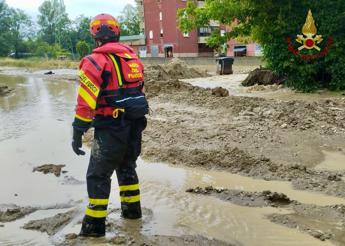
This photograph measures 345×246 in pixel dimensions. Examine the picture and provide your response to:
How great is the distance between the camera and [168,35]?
208 ft

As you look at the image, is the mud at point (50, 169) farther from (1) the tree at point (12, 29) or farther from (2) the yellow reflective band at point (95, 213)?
(1) the tree at point (12, 29)

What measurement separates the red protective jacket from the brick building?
2201 inches

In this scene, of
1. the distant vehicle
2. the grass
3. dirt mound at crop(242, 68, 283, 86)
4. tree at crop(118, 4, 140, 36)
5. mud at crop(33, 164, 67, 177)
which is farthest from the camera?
tree at crop(118, 4, 140, 36)

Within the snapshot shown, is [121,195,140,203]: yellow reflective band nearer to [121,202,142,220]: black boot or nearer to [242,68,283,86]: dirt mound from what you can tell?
[121,202,142,220]: black boot

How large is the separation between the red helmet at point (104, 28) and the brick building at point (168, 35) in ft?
183

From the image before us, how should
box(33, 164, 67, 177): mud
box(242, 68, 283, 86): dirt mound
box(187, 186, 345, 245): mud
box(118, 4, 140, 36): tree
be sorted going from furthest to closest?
box(118, 4, 140, 36): tree → box(242, 68, 283, 86): dirt mound → box(33, 164, 67, 177): mud → box(187, 186, 345, 245): mud

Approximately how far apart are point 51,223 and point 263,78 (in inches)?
573

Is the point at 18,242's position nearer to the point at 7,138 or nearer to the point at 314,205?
the point at 314,205

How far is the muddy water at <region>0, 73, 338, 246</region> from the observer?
15.5ft

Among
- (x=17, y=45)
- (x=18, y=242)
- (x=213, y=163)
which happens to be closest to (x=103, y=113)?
(x=18, y=242)

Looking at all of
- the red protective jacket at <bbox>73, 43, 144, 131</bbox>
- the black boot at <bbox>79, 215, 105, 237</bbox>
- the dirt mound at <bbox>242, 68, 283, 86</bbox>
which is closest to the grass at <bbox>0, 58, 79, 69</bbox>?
the dirt mound at <bbox>242, 68, 283, 86</bbox>

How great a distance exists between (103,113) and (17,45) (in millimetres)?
95677

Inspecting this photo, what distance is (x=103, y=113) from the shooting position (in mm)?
4520

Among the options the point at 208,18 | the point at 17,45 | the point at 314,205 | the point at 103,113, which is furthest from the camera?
the point at 17,45
